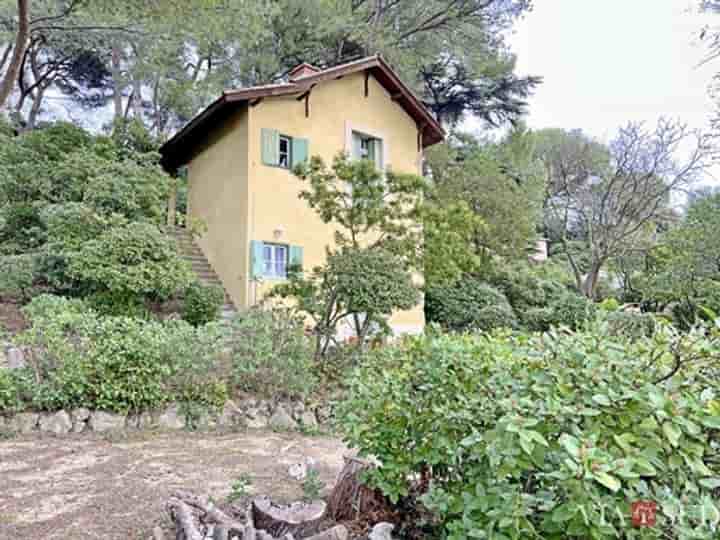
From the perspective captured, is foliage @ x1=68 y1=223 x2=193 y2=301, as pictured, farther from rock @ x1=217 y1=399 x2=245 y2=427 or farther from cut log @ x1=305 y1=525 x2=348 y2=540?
cut log @ x1=305 y1=525 x2=348 y2=540

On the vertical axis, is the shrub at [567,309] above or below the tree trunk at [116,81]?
below

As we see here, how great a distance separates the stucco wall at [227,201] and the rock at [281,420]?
491cm

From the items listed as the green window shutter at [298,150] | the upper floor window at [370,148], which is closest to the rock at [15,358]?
the green window shutter at [298,150]

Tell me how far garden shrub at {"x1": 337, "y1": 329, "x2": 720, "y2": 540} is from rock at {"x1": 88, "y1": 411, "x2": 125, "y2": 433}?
4547 mm

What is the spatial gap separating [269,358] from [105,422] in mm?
1993

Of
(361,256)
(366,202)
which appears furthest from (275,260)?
(361,256)

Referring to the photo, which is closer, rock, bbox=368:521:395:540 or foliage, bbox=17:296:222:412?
rock, bbox=368:521:395:540

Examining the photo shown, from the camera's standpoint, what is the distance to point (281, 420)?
6.53 metres

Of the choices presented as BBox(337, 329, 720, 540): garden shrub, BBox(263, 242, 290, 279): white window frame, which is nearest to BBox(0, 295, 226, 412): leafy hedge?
BBox(337, 329, 720, 540): garden shrub

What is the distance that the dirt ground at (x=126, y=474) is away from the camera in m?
3.22

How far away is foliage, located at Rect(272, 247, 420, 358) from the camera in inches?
296

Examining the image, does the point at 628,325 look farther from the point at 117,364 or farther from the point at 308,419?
the point at 117,364

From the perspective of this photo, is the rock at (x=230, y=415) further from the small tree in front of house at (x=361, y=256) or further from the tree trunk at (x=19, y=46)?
the tree trunk at (x=19, y=46)

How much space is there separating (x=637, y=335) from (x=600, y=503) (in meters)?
1.00
